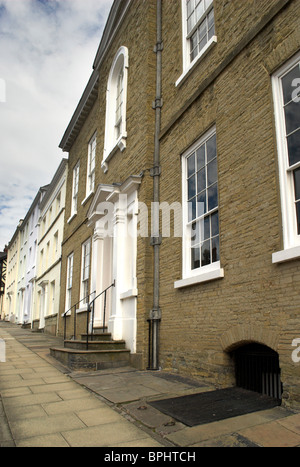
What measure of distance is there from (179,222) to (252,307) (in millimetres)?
2635

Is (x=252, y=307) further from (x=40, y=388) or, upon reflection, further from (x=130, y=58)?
(x=130, y=58)

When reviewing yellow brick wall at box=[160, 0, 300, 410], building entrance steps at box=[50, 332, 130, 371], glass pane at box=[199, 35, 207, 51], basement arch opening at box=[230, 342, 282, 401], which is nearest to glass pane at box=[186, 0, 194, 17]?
glass pane at box=[199, 35, 207, 51]

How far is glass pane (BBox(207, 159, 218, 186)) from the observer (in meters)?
6.46

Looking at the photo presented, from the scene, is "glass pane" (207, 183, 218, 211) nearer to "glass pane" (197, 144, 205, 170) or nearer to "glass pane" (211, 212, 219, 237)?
"glass pane" (211, 212, 219, 237)

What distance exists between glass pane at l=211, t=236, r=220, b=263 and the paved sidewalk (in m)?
1.89

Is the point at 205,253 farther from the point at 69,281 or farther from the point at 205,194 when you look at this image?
the point at 69,281

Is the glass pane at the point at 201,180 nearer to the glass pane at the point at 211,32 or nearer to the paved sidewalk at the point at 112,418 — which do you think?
the glass pane at the point at 211,32

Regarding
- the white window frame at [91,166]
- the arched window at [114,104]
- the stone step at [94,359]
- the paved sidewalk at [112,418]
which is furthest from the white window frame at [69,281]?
the paved sidewalk at [112,418]

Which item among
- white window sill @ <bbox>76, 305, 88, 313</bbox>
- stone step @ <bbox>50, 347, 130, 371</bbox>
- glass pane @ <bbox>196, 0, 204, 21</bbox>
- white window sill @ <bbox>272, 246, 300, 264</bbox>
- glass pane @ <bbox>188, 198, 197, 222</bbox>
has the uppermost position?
glass pane @ <bbox>196, 0, 204, 21</bbox>

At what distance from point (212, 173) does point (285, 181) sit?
1.83 meters

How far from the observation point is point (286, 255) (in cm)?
453

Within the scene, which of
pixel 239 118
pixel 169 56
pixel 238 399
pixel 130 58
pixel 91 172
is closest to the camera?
pixel 238 399

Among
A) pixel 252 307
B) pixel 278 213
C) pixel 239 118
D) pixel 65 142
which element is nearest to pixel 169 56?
pixel 239 118
